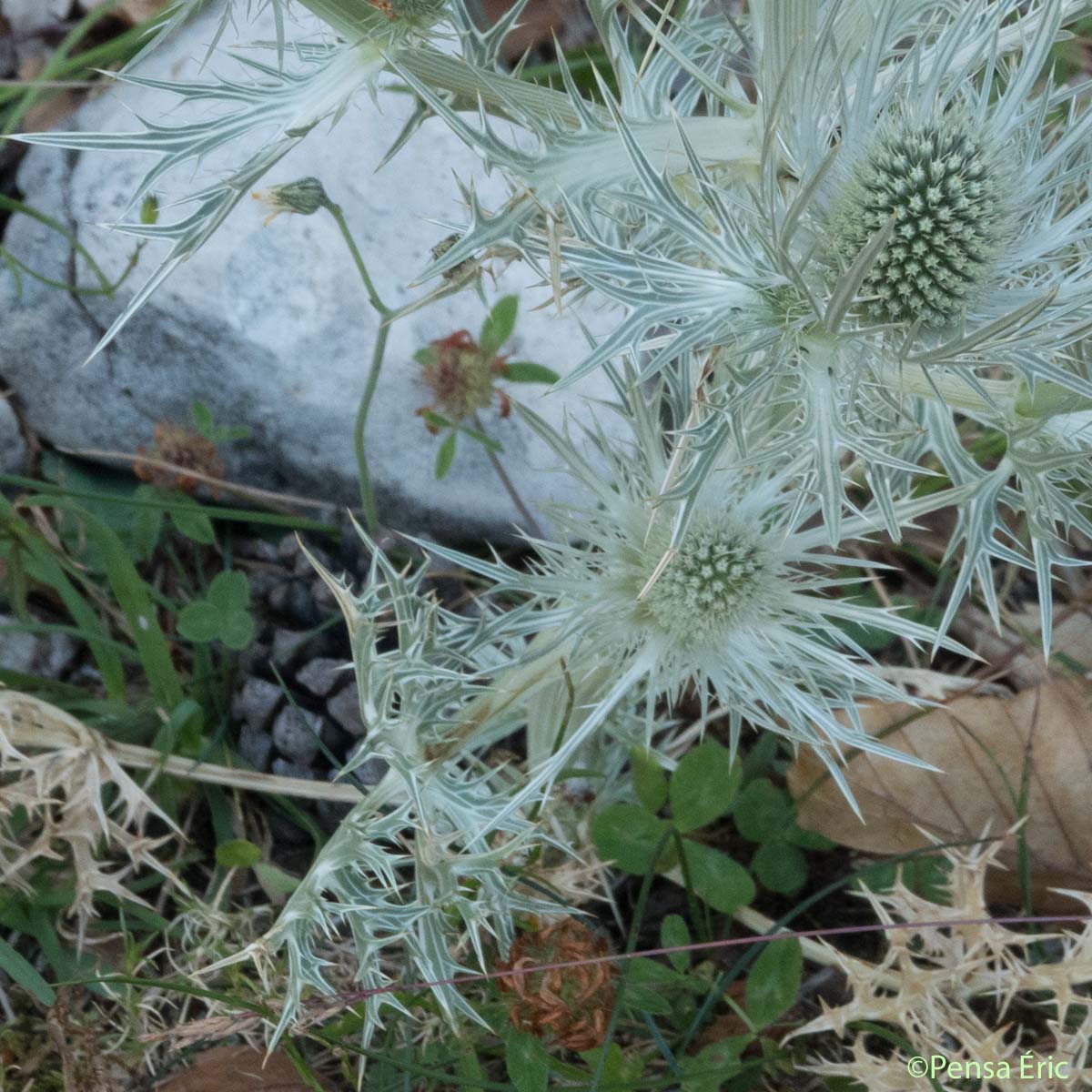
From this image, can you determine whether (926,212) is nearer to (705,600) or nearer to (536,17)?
(705,600)

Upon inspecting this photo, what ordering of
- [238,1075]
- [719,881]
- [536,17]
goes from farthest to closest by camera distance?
[536,17] → [719,881] → [238,1075]

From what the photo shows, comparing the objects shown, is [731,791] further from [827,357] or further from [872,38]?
[872,38]

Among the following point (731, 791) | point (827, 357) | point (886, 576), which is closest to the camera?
point (827, 357)

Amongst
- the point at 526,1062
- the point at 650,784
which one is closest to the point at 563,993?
the point at 526,1062

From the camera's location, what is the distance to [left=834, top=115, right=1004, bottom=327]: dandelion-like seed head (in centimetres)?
98

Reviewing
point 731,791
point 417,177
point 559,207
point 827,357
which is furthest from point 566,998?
point 417,177

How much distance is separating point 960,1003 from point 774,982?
0.20 meters

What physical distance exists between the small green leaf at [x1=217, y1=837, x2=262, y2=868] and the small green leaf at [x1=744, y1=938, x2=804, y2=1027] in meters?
0.62

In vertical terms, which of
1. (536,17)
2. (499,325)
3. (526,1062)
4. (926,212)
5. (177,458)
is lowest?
(526,1062)

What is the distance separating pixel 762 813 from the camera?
A: 1414 millimetres

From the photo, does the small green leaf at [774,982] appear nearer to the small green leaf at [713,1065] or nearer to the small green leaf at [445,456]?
the small green leaf at [713,1065]

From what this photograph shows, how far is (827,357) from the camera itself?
0.91m

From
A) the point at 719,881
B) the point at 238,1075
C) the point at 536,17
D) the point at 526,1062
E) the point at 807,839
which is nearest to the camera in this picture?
the point at 526,1062

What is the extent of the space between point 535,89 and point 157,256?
0.95m
